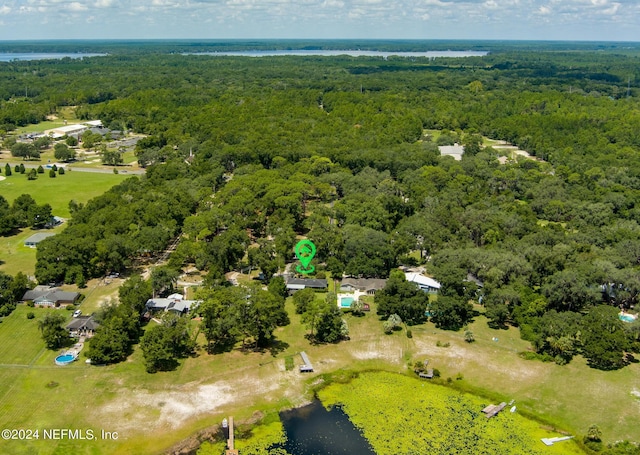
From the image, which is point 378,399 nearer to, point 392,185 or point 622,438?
point 622,438

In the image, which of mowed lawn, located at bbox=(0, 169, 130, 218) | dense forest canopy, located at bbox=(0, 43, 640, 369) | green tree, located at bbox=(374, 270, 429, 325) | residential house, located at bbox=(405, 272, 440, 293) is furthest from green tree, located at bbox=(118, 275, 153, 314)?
mowed lawn, located at bbox=(0, 169, 130, 218)

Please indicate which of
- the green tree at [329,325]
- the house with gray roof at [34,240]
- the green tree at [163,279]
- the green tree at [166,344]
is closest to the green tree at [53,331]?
the green tree at [166,344]

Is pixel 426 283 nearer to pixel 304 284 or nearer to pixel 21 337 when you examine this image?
pixel 304 284

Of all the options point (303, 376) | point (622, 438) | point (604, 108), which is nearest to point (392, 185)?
point (303, 376)

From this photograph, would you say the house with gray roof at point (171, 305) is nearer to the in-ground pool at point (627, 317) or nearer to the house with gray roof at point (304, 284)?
the house with gray roof at point (304, 284)

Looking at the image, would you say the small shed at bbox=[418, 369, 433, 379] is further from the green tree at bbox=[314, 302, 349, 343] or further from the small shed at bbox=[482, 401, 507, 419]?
the green tree at bbox=[314, 302, 349, 343]

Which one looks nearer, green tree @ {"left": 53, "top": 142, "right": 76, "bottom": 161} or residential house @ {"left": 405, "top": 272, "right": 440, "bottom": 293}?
residential house @ {"left": 405, "top": 272, "right": 440, "bottom": 293}
